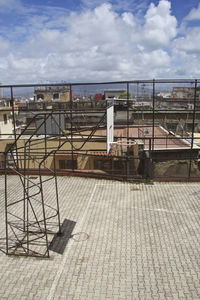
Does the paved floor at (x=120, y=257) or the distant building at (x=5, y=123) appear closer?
the paved floor at (x=120, y=257)

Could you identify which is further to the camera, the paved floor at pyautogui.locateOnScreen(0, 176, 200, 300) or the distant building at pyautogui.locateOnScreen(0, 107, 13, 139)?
the distant building at pyautogui.locateOnScreen(0, 107, 13, 139)

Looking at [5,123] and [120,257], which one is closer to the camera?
[120,257]

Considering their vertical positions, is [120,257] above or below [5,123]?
below

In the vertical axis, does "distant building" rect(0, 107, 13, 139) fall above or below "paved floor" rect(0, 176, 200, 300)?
above

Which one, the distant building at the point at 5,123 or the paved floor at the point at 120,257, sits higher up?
the distant building at the point at 5,123

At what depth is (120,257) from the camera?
577 cm

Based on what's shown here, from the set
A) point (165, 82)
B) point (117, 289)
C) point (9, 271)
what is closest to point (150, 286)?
point (117, 289)

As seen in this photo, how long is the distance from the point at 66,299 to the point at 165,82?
7.90m

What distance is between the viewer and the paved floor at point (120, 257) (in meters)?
4.85

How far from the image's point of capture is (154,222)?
7.25 metres

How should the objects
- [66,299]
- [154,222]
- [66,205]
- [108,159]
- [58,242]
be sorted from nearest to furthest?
[66,299], [58,242], [154,222], [66,205], [108,159]

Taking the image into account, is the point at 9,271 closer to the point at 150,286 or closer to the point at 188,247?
the point at 150,286

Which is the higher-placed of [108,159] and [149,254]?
[108,159]

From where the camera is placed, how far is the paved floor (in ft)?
15.9
